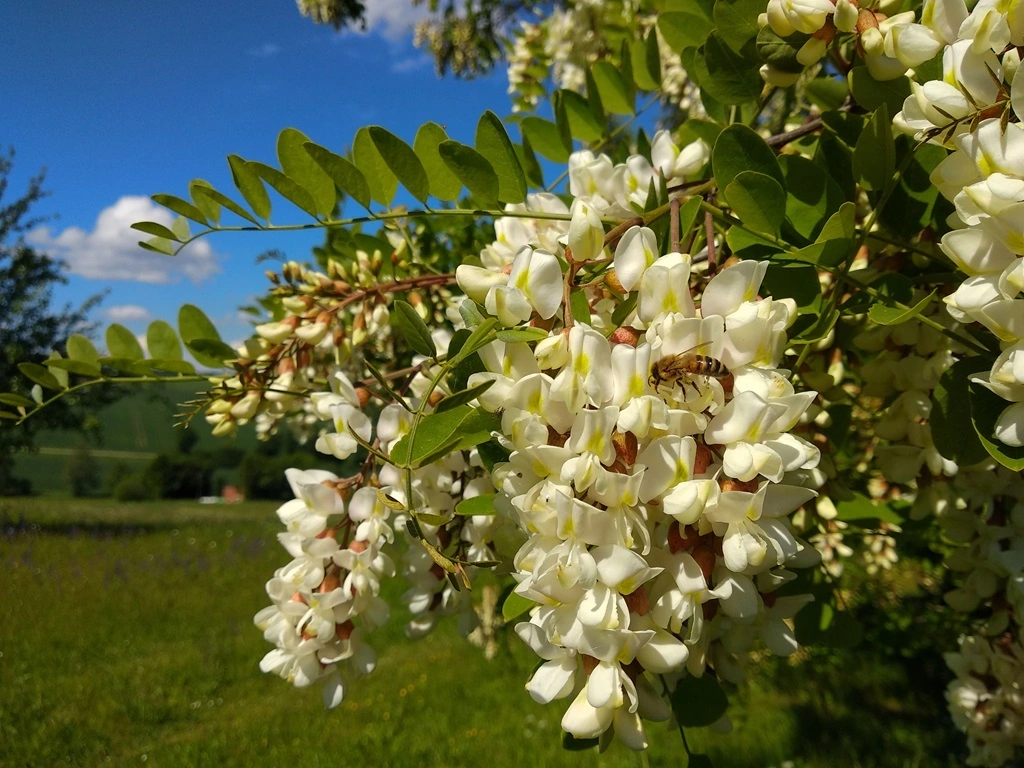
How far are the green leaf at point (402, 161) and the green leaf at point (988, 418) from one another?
52 centimetres

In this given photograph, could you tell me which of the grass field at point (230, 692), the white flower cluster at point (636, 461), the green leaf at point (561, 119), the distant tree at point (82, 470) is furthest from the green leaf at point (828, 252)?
the distant tree at point (82, 470)

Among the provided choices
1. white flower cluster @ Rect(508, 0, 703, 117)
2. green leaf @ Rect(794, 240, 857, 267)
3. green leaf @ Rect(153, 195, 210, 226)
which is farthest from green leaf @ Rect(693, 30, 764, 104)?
white flower cluster @ Rect(508, 0, 703, 117)

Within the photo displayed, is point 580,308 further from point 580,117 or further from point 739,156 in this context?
point 580,117

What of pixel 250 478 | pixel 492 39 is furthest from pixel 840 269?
pixel 250 478

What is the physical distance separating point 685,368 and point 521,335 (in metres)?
0.11

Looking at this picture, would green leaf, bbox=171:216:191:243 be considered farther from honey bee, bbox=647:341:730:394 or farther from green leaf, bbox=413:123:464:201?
honey bee, bbox=647:341:730:394

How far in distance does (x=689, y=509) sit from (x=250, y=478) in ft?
46.6

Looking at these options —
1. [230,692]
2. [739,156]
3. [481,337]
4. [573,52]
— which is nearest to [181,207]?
[481,337]

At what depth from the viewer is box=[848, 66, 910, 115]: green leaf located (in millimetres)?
564

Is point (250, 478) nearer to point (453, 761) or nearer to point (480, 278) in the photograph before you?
point (453, 761)

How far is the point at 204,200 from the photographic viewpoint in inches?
28.4

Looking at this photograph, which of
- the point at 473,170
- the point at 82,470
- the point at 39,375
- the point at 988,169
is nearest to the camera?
the point at 988,169

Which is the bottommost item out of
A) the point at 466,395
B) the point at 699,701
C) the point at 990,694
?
the point at 990,694

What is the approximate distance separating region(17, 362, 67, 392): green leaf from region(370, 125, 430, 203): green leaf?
521mm
